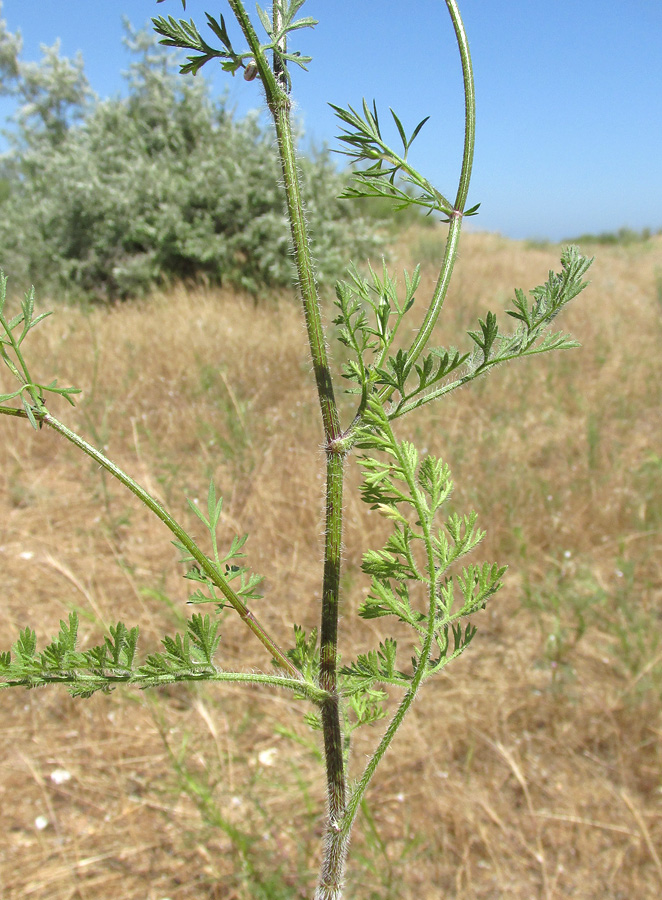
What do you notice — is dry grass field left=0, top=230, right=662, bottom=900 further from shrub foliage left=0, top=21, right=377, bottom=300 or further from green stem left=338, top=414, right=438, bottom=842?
shrub foliage left=0, top=21, right=377, bottom=300

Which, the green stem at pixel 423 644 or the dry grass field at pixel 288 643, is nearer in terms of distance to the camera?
the green stem at pixel 423 644

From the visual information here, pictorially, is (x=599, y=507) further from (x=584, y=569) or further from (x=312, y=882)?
(x=312, y=882)

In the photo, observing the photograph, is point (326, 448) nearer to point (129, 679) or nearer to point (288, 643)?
point (129, 679)

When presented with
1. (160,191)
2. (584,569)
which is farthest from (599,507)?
(160,191)

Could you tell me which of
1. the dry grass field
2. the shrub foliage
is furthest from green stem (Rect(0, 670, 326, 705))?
the shrub foliage

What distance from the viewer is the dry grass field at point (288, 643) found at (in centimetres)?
202

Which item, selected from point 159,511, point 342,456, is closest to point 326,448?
point 342,456

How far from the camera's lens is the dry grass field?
6.63ft

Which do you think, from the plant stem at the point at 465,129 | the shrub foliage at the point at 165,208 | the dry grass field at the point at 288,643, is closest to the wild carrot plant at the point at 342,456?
the plant stem at the point at 465,129

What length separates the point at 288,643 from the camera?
294 cm

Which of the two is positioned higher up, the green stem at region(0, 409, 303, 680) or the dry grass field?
the green stem at region(0, 409, 303, 680)

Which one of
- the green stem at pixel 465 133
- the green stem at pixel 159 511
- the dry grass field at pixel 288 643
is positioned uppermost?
the green stem at pixel 465 133

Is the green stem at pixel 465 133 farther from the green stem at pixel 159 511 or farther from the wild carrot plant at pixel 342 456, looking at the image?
the green stem at pixel 159 511

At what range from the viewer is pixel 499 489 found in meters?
3.54
